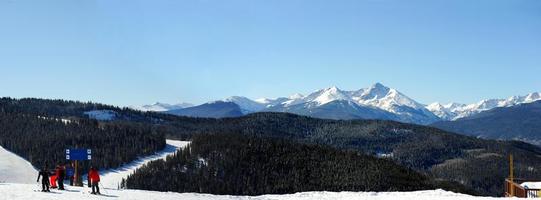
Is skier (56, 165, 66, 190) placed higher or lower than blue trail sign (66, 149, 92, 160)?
lower

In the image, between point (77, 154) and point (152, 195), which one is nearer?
point (152, 195)

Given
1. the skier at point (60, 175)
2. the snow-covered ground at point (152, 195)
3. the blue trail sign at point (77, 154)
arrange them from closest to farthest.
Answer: the snow-covered ground at point (152, 195), the skier at point (60, 175), the blue trail sign at point (77, 154)

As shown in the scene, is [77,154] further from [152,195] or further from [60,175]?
[152,195]

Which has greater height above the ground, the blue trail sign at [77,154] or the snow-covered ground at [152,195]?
the blue trail sign at [77,154]

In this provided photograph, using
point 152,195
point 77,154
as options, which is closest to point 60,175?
point 152,195

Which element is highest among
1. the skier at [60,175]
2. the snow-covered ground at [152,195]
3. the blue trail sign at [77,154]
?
the blue trail sign at [77,154]

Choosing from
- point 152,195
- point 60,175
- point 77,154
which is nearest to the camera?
point 60,175

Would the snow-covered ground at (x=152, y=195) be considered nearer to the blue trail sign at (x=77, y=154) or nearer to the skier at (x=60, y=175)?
the skier at (x=60, y=175)

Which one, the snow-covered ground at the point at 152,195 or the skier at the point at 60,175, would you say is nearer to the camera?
the snow-covered ground at the point at 152,195

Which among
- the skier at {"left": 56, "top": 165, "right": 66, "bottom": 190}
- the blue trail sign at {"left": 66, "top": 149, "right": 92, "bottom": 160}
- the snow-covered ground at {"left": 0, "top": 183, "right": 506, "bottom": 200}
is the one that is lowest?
the snow-covered ground at {"left": 0, "top": 183, "right": 506, "bottom": 200}

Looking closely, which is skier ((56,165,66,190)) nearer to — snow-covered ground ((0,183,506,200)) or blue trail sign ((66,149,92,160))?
snow-covered ground ((0,183,506,200))

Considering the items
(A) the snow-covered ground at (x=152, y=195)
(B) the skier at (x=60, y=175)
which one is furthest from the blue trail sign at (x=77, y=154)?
(B) the skier at (x=60, y=175)

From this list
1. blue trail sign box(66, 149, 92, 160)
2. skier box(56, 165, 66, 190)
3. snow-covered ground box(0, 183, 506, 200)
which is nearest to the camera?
snow-covered ground box(0, 183, 506, 200)

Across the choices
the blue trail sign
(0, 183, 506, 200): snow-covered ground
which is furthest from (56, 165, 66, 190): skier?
the blue trail sign
